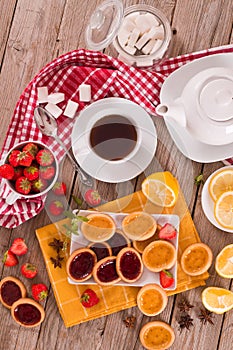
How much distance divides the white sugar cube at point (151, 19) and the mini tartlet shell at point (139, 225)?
530mm

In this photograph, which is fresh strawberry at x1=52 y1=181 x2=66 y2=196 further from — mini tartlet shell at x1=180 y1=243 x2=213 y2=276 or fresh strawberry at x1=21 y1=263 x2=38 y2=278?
mini tartlet shell at x1=180 y1=243 x2=213 y2=276

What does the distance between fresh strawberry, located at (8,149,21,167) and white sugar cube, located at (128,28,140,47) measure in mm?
433

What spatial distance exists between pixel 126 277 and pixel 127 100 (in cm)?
49

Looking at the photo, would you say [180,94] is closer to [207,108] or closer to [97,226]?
[207,108]

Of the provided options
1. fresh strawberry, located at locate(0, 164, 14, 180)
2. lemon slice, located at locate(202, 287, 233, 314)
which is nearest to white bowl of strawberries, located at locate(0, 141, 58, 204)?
fresh strawberry, located at locate(0, 164, 14, 180)

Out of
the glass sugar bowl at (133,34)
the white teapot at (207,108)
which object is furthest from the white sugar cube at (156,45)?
the white teapot at (207,108)

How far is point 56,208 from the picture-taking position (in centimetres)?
165

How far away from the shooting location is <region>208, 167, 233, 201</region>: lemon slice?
1646mm

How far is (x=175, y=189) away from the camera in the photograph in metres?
1.63

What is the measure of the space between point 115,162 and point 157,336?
521mm

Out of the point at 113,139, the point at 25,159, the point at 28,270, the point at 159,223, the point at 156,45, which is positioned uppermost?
the point at 156,45

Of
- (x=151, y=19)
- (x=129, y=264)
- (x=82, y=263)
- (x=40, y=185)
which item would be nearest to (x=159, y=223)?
(x=129, y=264)

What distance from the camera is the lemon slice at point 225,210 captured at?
5.36ft

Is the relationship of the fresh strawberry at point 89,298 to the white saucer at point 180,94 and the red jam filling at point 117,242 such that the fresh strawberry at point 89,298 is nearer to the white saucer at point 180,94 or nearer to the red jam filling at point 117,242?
the red jam filling at point 117,242
